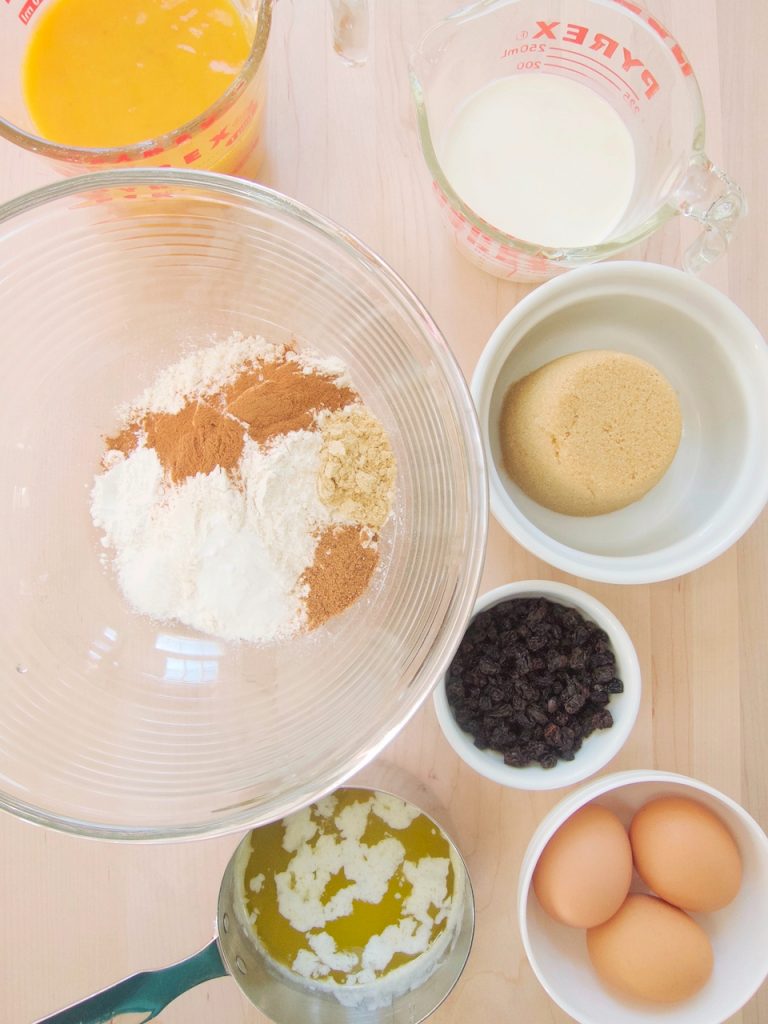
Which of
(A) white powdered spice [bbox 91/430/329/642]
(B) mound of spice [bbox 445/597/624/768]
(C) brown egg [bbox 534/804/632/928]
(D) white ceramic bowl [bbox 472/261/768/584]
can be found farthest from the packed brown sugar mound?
(C) brown egg [bbox 534/804/632/928]

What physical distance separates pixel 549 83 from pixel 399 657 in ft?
2.32

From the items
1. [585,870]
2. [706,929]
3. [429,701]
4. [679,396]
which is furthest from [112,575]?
[706,929]

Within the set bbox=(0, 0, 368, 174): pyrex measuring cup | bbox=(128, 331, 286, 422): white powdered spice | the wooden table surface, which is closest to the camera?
bbox=(0, 0, 368, 174): pyrex measuring cup

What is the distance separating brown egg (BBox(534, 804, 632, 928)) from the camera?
0.88 meters

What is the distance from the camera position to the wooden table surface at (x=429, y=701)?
3.22 ft

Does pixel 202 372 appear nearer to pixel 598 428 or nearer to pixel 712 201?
pixel 598 428

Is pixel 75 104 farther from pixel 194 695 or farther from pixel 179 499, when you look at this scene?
pixel 194 695

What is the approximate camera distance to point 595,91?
0.94 metres

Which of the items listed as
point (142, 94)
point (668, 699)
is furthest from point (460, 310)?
point (668, 699)

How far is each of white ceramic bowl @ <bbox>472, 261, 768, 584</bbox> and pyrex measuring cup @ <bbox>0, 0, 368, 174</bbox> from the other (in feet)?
1.15

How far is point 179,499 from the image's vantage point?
797 mm

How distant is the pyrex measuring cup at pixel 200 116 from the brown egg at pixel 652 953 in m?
0.98

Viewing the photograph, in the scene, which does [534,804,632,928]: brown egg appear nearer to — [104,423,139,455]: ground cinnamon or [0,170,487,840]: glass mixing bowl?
[0,170,487,840]: glass mixing bowl

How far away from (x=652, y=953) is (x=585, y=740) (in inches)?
9.7
